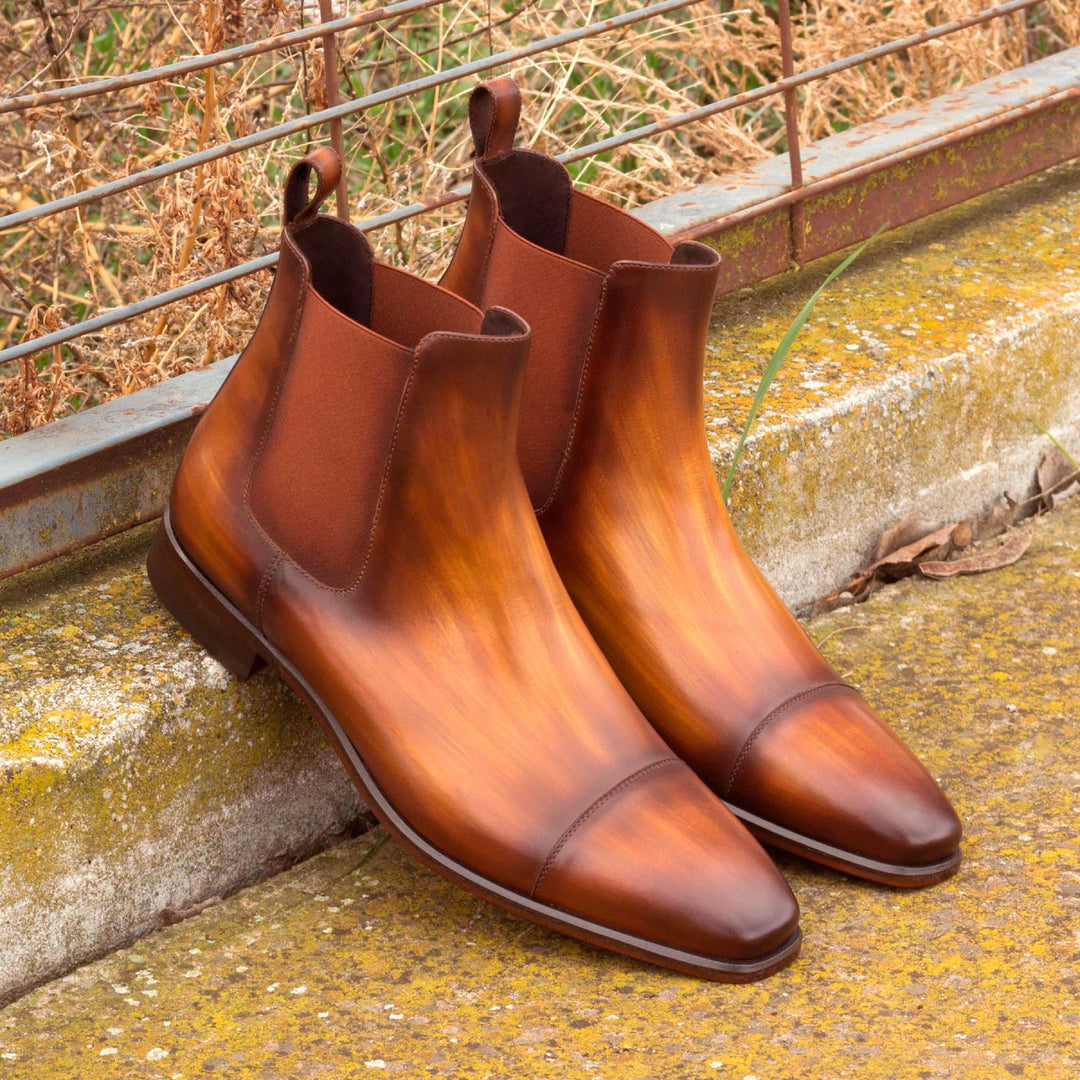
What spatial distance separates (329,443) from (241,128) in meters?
1.09

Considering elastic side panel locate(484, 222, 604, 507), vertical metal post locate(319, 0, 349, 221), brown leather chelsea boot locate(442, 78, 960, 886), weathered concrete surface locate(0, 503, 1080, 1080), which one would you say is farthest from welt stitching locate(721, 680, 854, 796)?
vertical metal post locate(319, 0, 349, 221)

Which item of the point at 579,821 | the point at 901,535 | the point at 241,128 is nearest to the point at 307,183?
the point at 579,821

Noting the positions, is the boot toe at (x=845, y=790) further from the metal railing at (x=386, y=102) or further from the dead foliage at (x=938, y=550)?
the metal railing at (x=386, y=102)

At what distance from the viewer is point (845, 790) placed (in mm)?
1517

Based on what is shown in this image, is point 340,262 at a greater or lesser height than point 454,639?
greater

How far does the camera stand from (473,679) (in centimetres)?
145

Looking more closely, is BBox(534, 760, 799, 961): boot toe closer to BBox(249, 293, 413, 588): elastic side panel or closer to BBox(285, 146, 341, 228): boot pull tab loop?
BBox(249, 293, 413, 588): elastic side panel

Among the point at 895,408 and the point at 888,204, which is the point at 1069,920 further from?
the point at 888,204

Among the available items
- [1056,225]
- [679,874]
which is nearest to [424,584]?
[679,874]

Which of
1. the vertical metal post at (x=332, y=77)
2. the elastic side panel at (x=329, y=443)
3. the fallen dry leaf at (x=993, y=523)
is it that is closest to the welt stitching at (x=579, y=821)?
the elastic side panel at (x=329, y=443)

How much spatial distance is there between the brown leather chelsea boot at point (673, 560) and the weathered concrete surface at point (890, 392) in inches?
15.2

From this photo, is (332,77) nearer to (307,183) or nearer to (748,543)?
(307,183)

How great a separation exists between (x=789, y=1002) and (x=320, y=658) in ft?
1.69

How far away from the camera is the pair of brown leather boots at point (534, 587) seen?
1.41m
